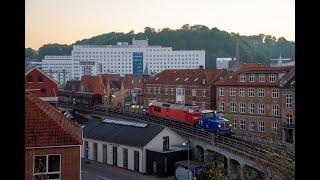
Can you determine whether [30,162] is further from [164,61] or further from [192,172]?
[164,61]

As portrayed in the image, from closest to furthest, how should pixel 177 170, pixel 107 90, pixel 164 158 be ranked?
1. pixel 177 170
2. pixel 164 158
3. pixel 107 90

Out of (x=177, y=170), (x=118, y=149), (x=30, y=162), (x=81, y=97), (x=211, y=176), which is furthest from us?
(x=81, y=97)

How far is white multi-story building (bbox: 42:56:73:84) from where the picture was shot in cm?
9319

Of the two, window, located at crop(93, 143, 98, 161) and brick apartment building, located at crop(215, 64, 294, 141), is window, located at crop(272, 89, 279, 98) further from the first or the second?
window, located at crop(93, 143, 98, 161)

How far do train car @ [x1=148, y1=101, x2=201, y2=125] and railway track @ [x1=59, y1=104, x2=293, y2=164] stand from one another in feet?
1.53

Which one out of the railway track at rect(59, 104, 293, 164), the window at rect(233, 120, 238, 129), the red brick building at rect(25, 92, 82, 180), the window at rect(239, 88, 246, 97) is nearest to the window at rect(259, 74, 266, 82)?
the window at rect(239, 88, 246, 97)

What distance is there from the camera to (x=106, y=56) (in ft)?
327

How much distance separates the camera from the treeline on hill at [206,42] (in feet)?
240

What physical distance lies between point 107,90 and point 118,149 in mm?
23854

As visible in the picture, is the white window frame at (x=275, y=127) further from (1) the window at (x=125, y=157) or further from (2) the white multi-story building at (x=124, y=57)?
(2) the white multi-story building at (x=124, y=57)

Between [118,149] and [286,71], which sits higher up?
[286,71]

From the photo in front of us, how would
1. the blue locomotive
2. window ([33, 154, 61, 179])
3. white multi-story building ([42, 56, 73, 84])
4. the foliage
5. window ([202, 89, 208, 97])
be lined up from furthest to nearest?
1. white multi-story building ([42, 56, 73, 84])
2. window ([202, 89, 208, 97])
3. the blue locomotive
4. the foliage
5. window ([33, 154, 61, 179])

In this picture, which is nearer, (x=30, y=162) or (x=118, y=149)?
(x=30, y=162)
